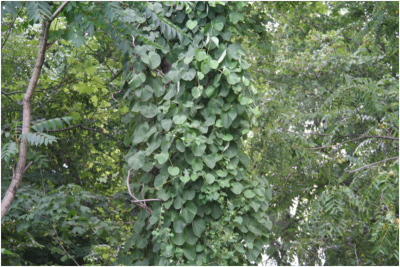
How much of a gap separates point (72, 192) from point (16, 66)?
1774 mm

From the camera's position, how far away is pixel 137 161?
206cm

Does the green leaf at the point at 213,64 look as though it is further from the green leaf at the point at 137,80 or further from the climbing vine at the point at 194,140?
the green leaf at the point at 137,80

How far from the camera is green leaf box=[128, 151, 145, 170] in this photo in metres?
2.05

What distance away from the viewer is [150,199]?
2.04m

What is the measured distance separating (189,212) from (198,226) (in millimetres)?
94

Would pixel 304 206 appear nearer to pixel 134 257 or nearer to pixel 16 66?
pixel 134 257

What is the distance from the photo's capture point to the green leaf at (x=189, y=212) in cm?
198

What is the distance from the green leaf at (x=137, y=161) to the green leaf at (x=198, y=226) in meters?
0.43

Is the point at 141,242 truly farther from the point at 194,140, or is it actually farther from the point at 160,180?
the point at 194,140

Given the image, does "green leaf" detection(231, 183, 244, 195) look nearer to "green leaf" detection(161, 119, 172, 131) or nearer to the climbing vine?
the climbing vine

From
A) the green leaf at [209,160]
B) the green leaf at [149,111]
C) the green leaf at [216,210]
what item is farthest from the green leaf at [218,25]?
the green leaf at [216,210]

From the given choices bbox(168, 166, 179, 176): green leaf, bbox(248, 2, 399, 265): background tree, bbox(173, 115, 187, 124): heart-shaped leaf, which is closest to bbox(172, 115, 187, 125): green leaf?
bbox(173, 115, 187, 124): heart-shaped leaf

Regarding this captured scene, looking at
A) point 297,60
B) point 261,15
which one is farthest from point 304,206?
point 261,15

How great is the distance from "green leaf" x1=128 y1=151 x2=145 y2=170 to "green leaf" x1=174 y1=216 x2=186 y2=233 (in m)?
0.35
